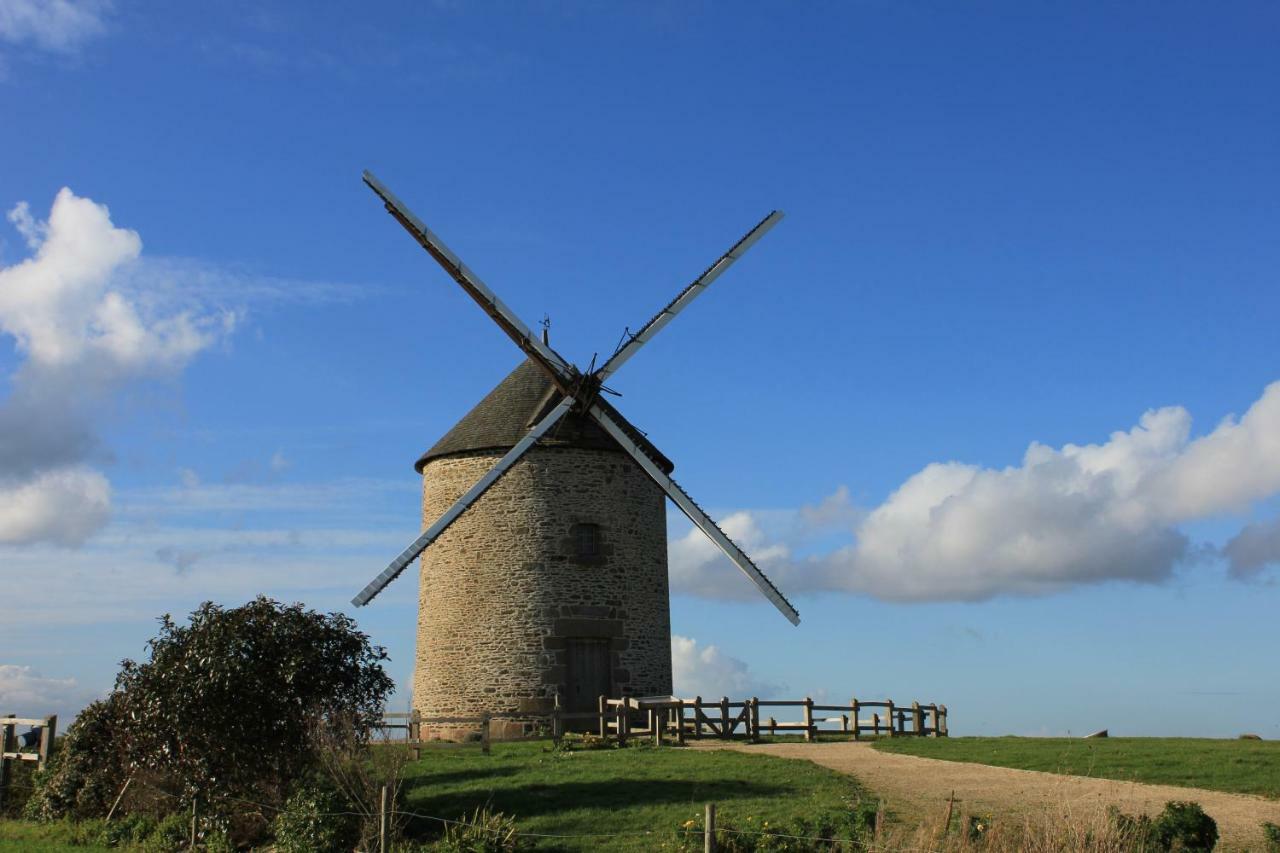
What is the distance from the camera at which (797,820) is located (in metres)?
13.2

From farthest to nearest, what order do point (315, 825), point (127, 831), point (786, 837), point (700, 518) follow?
point (700, 518)
point (127, 831)
point (315, 825)
point (786, 837)

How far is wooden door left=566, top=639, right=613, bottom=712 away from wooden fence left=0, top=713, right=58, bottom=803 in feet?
32.9

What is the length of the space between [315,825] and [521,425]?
12544 millimetres

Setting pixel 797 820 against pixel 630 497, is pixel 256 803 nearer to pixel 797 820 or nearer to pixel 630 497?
pixel 797 820

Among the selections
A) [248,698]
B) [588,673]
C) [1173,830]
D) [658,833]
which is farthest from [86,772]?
[1173,830]

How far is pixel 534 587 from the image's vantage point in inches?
1009

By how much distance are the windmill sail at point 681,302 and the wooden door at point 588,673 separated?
19.0 feet

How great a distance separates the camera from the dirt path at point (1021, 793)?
14594 mm

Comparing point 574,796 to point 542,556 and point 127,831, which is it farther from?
point 542,556

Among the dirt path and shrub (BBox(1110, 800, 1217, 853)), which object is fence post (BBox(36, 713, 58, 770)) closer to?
the dirt path

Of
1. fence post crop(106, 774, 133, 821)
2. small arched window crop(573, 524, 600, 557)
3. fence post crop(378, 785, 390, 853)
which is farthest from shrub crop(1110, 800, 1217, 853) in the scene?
fence post crop(106, 774, 133, 821)

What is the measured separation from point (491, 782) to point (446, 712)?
25.7ft

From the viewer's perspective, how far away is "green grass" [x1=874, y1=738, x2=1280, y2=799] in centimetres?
1759

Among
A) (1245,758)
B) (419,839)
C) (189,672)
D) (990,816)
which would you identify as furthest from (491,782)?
(1245,758)
